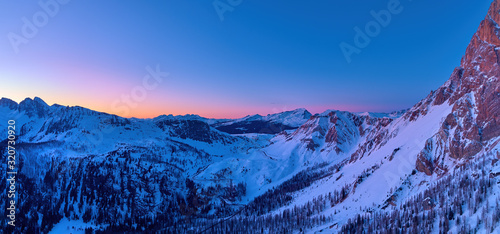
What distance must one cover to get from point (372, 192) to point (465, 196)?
53.6 meters

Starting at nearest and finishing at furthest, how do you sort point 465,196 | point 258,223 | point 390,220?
point 465,196
point 390,220
point 258,223

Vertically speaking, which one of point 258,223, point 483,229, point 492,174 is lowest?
point 258,223

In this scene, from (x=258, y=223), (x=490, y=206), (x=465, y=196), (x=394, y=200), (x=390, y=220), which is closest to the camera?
(x=490, y=206)

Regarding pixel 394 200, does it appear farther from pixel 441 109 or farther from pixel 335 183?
pixel 441 109

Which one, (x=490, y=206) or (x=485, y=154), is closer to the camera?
(x=490, y=206)

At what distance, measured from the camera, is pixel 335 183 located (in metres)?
187

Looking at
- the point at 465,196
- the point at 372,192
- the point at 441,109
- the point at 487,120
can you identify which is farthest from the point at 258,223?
the point at 441,109

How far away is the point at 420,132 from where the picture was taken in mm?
172000

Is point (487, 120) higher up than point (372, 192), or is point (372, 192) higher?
point (487, 120)

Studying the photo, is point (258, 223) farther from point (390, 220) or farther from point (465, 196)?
point (465, 196)

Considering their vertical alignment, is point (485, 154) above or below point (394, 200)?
above

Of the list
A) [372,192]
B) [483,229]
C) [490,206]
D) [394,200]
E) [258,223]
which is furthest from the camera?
[258,223]

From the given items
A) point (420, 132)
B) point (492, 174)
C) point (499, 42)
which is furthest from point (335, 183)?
point (499, 42)

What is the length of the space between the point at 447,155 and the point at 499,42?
233 ft
